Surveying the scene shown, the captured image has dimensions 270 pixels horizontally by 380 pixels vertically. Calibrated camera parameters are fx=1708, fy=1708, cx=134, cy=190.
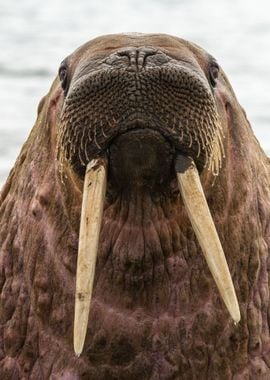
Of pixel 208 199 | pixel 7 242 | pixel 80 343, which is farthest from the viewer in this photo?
pixel 7 242

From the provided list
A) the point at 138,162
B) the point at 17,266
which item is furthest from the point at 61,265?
the point at 138,162

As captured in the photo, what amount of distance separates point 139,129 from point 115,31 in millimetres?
12156

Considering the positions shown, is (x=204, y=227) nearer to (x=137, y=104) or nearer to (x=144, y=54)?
(x=137, y=104)

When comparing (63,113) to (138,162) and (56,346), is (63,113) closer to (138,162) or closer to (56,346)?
(138,162)

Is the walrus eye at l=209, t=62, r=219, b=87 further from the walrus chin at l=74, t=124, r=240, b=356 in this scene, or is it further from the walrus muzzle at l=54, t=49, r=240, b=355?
the walrus chin at l=74, t=124, r=240, b=356

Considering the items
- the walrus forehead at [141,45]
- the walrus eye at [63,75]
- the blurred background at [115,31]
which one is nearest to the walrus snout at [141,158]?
the walrus forehead at [141,45]

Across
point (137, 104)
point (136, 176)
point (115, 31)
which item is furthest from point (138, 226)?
point (115, 31)

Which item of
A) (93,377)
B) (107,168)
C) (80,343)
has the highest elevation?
(107,168)

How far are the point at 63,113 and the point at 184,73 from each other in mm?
621

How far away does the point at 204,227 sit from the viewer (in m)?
7.98

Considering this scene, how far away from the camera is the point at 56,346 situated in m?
8.88

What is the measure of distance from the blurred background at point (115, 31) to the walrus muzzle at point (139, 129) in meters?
7.91

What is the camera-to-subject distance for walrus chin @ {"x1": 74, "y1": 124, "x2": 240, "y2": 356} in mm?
7898

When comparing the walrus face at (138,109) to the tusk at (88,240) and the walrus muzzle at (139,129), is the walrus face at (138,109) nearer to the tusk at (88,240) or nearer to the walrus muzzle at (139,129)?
the walrus muzzle at (139,129)
